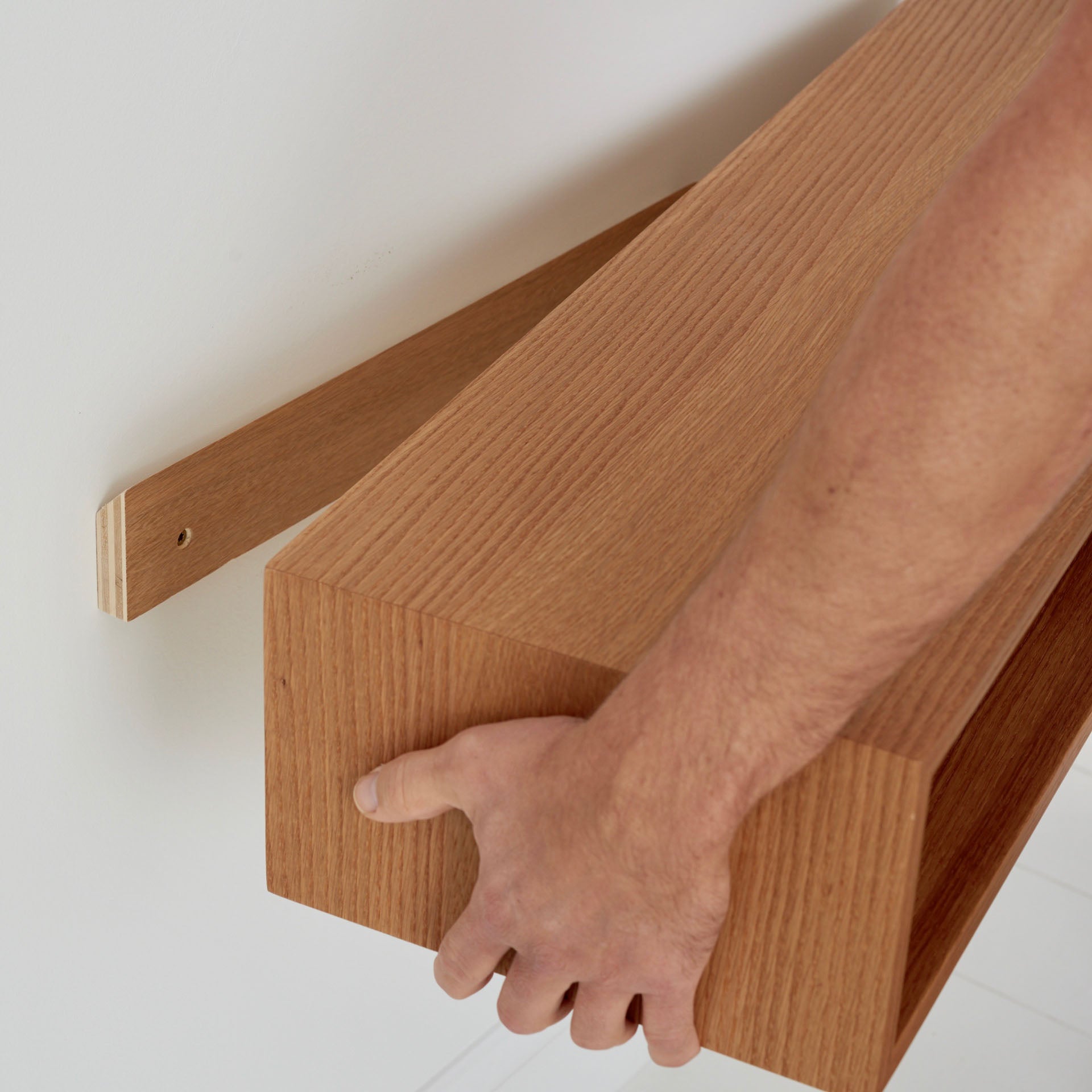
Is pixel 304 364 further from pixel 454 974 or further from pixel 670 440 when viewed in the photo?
pixel 454 974

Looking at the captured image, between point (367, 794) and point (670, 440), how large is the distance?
21cm

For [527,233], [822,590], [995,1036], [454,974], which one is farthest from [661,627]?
[995,1036]

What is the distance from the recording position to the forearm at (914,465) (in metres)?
0.39

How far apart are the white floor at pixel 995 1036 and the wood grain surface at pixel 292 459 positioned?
73 centimetres

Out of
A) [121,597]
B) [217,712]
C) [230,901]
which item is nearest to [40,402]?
[121,597]

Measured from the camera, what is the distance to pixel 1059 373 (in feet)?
1.29

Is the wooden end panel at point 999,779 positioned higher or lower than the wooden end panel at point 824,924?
lower

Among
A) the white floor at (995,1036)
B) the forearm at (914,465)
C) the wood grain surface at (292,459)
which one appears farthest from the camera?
the white floor at (995,1036)

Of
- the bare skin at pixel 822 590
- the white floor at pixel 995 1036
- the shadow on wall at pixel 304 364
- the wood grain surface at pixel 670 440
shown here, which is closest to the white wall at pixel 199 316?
the shadow on wall at pixel 304 364

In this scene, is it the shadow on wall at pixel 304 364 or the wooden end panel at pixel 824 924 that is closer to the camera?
the wooden end panel at pixel 824 924

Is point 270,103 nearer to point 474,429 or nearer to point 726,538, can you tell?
point 474,429

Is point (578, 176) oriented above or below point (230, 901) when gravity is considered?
above

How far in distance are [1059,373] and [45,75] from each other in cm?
39

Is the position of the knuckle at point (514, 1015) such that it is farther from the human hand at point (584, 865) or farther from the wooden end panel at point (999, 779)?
the wooden end panel at point (999, 779)
